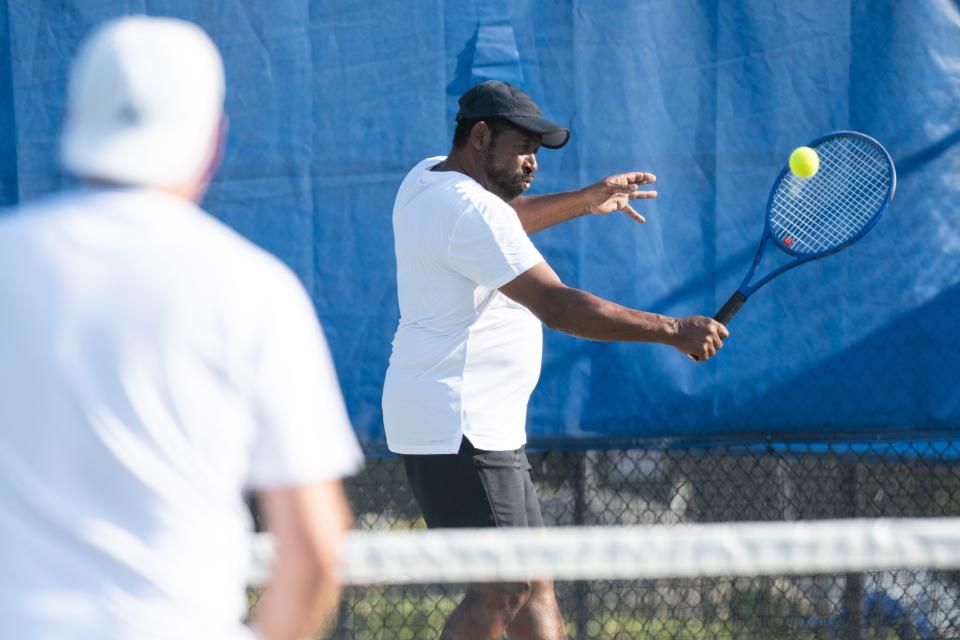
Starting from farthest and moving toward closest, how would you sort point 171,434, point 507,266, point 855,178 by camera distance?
point 855,178, point 507,266, point 171,434

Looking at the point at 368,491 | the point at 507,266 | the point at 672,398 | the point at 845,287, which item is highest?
the point at 507,266

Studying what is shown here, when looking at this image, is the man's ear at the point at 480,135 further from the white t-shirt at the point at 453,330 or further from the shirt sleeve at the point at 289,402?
the shirt sleeve at the point at 289,402

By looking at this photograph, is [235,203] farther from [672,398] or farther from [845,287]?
[845,287]

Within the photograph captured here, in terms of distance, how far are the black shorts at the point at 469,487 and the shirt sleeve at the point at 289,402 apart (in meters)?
1.83

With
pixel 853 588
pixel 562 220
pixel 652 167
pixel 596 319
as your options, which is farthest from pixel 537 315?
pixel 853 588

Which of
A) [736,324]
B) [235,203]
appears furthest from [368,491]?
[736,324]

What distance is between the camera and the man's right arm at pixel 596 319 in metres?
2.96

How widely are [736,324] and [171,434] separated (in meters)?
2.88

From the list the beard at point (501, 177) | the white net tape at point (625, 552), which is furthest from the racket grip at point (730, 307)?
the white net tape at point (625, 552)

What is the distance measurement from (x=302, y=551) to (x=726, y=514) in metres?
2.98

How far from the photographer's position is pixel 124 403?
1179mm

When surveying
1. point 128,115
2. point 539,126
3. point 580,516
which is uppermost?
point 128,115

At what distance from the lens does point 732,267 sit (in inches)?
154

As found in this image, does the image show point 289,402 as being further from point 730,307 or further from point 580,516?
point 580,516
